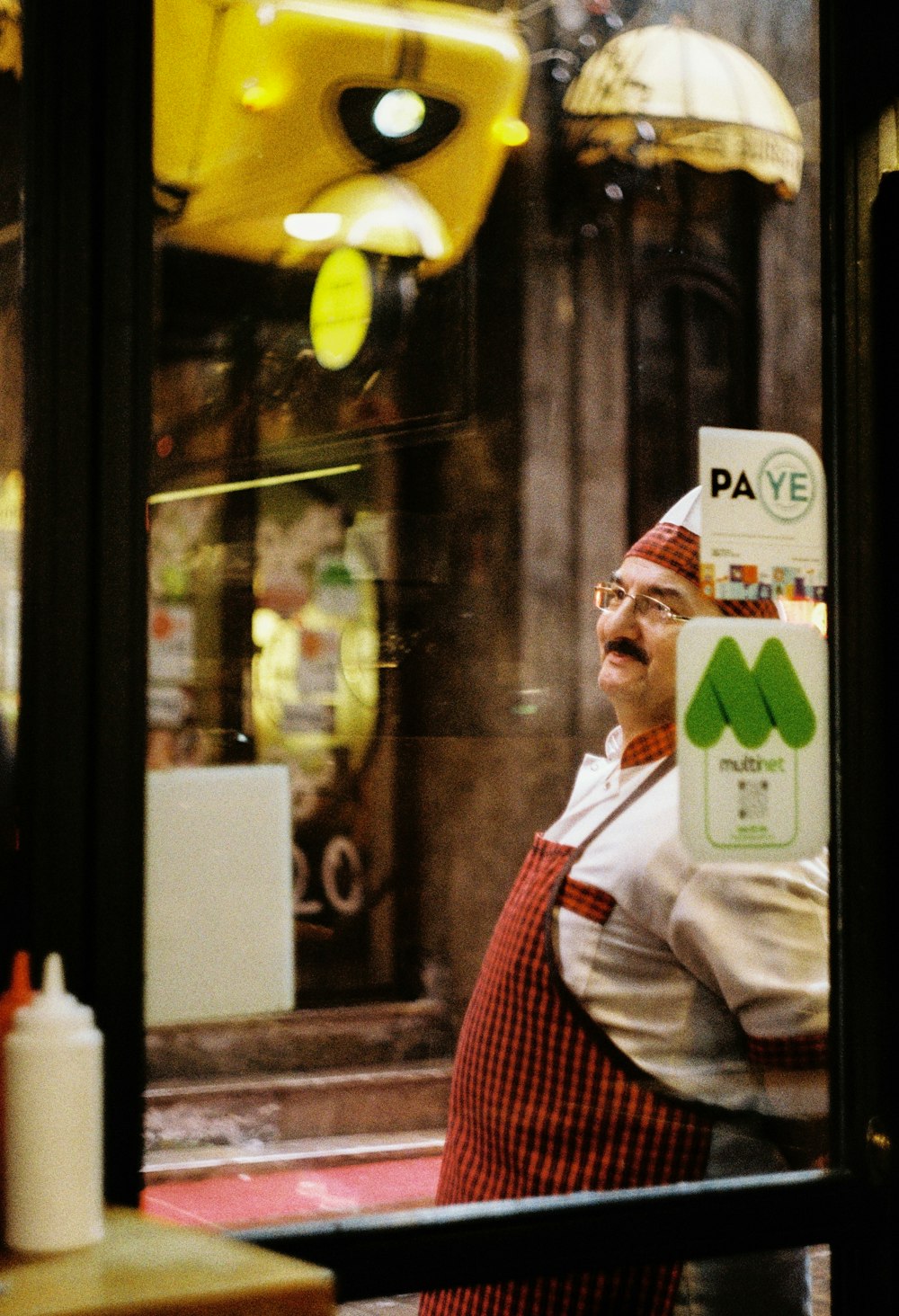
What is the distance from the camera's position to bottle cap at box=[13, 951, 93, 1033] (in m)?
1.21

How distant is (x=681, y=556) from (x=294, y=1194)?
41.8 inches

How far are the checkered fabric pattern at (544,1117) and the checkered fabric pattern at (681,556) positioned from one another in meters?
0.47

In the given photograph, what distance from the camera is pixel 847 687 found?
199cm

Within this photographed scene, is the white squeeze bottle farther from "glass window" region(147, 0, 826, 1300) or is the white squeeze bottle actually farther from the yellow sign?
the yellow sign

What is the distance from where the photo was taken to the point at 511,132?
4336 mm

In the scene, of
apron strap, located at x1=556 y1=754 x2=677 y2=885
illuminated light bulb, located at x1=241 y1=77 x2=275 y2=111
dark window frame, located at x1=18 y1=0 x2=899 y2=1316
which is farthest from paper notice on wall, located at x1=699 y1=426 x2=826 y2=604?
illuminated light bulb, located at x1=241 y1=77 x2=275 y2=111

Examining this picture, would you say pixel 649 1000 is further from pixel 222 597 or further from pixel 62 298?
pixel 62 298

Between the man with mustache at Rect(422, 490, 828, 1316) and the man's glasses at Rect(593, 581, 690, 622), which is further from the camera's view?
the man's glasses at Rect(593, 581, 690, 622)

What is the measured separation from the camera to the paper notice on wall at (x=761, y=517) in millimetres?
1965

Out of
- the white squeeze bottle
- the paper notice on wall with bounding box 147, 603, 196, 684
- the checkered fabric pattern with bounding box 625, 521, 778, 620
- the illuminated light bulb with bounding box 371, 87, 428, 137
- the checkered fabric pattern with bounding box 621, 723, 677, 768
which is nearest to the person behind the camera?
the white squeeze bottle

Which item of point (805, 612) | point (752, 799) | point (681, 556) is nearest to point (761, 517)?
point (805, 612)

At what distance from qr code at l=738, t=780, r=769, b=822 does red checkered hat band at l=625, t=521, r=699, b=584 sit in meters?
0.32

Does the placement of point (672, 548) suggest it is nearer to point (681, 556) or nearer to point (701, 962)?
point (681, 556)

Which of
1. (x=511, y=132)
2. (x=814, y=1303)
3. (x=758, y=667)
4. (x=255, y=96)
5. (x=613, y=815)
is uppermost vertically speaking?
(x=511, y=132)
